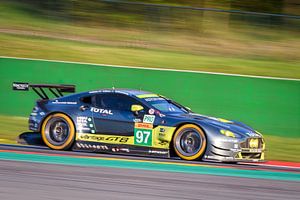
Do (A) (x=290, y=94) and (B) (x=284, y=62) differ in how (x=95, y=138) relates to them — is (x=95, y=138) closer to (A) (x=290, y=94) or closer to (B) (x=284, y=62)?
(A) (x=290, y=94)

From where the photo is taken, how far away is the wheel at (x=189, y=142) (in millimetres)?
11453

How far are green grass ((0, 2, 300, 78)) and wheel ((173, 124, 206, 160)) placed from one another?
273 inches

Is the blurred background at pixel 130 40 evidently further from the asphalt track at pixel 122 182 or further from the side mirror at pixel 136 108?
the asphalt track at pixel 122 182

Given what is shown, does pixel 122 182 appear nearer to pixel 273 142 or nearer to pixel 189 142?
pixel 189 142

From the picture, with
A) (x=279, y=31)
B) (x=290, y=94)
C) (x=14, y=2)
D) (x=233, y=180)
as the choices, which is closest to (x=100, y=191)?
(x=233, y=180)

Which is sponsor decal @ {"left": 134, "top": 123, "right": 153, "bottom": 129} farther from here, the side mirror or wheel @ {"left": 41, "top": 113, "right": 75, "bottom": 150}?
wheel @ {"left": 41, "top": 113, "right": 75, "bottom": 150}

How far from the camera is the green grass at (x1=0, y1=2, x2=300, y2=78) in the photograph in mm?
19250

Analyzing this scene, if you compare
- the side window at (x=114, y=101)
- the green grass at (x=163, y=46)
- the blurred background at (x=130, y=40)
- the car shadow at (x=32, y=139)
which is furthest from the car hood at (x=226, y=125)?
the green grass at (x=163, y=46)

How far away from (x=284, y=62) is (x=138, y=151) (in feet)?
30.1

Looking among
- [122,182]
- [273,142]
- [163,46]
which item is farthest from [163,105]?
[163,46]

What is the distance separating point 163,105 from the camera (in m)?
12.3

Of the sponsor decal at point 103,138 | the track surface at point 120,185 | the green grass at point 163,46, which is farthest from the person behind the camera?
the green grass at point 163,46

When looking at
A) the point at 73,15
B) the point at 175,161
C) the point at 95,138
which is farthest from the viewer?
the point at 73,15

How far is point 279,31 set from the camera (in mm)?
19266
